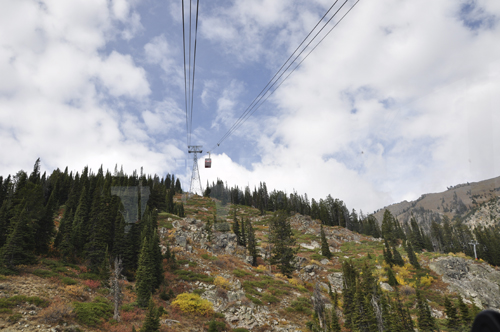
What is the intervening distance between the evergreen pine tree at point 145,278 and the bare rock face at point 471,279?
189 ft

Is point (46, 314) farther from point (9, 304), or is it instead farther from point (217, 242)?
point (217, 242)

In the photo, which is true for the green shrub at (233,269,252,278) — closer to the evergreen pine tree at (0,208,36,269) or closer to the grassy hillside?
the grassy hillside

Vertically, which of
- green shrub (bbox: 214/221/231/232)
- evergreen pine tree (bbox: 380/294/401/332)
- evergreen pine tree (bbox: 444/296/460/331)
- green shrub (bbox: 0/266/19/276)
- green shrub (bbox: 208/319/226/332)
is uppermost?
green shrub (bbox: 214/221/231/232)

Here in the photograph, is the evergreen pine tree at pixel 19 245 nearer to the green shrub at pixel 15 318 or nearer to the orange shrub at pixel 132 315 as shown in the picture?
the green shrub at pixel 15 318

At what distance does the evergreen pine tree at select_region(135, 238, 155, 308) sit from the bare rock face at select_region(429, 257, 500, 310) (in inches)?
2273

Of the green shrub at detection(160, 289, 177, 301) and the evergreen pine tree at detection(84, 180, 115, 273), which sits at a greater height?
the evergreen pine tree at detection(84, 180, 115, 273)

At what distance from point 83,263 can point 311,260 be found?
4917 cm

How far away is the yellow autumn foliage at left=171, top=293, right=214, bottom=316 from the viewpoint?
101ft

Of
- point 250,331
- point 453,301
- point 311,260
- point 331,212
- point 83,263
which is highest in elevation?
point 331,212

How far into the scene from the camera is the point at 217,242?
63750 millimetres

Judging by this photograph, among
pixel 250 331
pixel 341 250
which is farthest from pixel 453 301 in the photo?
pixel 250 331

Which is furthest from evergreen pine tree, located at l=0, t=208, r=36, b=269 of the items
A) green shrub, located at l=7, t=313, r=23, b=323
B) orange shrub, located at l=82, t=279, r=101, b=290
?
green shrub, located at l=7, t=313, r=23, b=323

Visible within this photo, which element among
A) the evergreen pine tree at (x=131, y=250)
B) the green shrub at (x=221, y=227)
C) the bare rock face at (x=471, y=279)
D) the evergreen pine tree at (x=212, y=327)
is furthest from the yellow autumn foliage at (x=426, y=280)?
the evergreen pine tree at (x=131, y=250)

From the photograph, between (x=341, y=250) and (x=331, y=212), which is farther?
(x=331, y=212)
